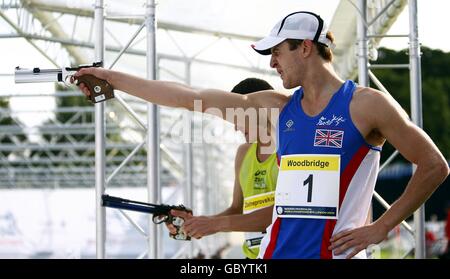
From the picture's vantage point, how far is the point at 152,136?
6.84 meters

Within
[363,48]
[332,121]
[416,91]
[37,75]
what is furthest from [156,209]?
[363,48]

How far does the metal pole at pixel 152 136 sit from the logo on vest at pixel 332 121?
3190mm

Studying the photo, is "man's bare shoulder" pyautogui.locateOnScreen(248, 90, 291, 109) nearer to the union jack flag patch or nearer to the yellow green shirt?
the union jack flag patch

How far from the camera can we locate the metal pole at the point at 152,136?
22.1 feet

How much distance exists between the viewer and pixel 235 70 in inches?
520

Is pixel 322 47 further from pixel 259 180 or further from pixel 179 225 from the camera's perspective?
pixel 259 180

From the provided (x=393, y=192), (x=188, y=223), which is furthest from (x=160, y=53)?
(x=393, y=192)

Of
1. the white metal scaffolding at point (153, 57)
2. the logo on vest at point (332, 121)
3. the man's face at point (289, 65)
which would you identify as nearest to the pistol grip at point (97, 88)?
the man's face at point (289, 65)

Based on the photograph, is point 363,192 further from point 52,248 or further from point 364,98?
point 52,248

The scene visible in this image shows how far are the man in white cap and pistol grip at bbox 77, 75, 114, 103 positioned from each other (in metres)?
0.05

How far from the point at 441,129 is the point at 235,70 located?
3573 centimetres

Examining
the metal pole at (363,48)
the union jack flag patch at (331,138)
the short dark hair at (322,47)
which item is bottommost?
the union jack flag patch at (331,138)

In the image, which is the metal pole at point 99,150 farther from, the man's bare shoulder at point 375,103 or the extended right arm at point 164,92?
the man's bare shoulder at point 375,103

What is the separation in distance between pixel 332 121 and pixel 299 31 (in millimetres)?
435
